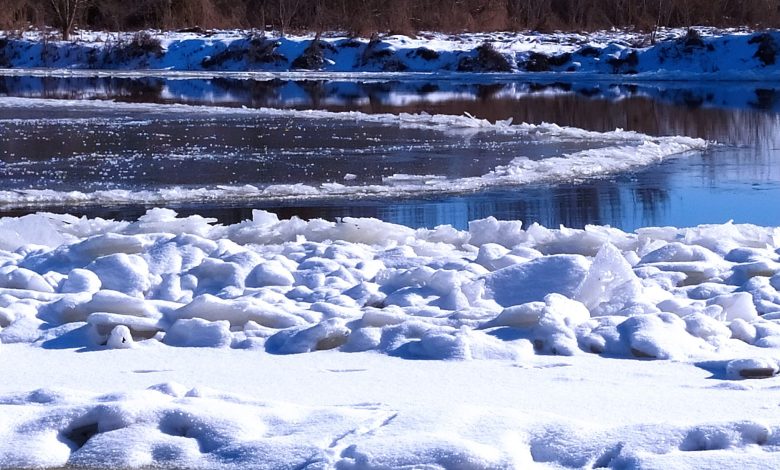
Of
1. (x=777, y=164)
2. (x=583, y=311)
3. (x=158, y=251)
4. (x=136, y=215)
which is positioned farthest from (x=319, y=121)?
(x=583, y=311)

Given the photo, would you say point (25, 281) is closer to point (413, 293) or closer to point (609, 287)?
point (413, 293)

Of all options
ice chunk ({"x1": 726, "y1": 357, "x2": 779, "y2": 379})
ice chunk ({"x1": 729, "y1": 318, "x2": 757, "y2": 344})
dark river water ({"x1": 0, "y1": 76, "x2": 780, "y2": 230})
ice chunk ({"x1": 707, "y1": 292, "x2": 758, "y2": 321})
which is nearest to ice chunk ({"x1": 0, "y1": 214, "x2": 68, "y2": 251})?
dark river water ({"x1": 0, "y1": 76, "x2": 780, "y2": 230})

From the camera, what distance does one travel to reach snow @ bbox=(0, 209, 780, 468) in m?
3.72

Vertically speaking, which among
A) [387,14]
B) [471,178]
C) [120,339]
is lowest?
[471,178]

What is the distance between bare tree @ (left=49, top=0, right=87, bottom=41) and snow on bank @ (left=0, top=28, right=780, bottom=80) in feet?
2.33

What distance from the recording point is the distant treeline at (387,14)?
40.6 metres

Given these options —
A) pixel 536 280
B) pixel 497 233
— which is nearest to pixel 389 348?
pixel 536 280

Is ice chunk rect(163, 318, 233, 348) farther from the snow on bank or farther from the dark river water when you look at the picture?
the snow on bank

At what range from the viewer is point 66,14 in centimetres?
4116

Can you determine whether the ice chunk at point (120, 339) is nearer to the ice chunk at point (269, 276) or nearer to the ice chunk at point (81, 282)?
the ice chunk at point (81, 282)

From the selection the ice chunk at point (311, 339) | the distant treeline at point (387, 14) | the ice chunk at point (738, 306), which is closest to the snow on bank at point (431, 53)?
the distant treeline at point (387, 14)

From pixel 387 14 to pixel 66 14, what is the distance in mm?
11123

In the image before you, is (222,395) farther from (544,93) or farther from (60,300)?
(544,93)

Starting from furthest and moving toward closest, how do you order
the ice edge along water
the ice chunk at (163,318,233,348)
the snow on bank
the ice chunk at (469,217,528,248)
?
the snow on bank < the ice edge along water < the ice chunk at (469,217,528,248) < the ice chunk at (163,318,233,348)
